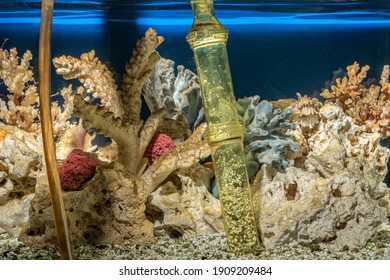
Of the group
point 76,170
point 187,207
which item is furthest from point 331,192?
point 76,170

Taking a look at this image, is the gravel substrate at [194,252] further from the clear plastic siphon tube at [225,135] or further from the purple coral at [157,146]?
the purple coral at [157,146]

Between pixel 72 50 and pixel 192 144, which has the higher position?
pixel 72 50

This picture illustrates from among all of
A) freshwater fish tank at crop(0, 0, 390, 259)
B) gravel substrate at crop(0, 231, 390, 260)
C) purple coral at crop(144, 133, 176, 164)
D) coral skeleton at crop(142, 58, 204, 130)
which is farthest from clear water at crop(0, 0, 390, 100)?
gravel substrate at crop(0, 231, 390, 260)

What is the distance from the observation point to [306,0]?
219cm

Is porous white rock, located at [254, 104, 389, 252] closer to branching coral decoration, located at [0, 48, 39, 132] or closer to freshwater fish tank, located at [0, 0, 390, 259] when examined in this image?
freshwater fish tank, located at [0, 0, 390, 259]

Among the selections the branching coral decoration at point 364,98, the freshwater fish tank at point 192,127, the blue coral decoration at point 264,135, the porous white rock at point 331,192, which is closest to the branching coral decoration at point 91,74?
the freshwater fish tank at point 192,127

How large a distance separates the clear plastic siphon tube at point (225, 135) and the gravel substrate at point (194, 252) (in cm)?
6

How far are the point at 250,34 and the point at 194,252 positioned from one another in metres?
0.74

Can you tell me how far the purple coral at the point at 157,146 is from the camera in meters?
2.39

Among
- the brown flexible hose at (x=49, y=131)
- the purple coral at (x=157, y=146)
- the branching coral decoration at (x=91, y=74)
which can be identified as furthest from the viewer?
the purple coral at (x=157, y=146)

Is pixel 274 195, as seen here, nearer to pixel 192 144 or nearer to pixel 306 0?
pixel 192 144
